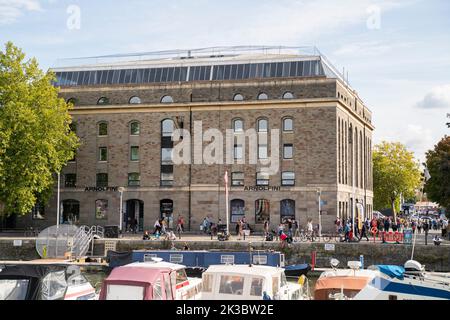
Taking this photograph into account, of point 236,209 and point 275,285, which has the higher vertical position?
point 236,209

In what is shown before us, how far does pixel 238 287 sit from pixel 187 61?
153 feet

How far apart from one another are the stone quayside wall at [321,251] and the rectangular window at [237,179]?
1299 centimetres

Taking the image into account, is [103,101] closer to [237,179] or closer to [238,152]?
[238,152]

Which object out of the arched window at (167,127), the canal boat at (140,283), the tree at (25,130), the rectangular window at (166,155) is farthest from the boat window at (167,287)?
the arched window at (167,127)

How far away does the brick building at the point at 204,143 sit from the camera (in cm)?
5803

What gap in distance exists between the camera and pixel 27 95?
177 ft

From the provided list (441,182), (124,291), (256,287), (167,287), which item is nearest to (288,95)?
→ (441,182)

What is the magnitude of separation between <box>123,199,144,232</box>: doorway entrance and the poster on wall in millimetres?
2023

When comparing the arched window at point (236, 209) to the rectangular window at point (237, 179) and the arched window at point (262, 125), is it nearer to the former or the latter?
the rectangular window at point (237, 179)

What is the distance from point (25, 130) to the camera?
53469mm

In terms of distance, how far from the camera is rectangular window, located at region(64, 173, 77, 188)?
6366 cm

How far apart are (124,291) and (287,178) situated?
41551 millimetres
